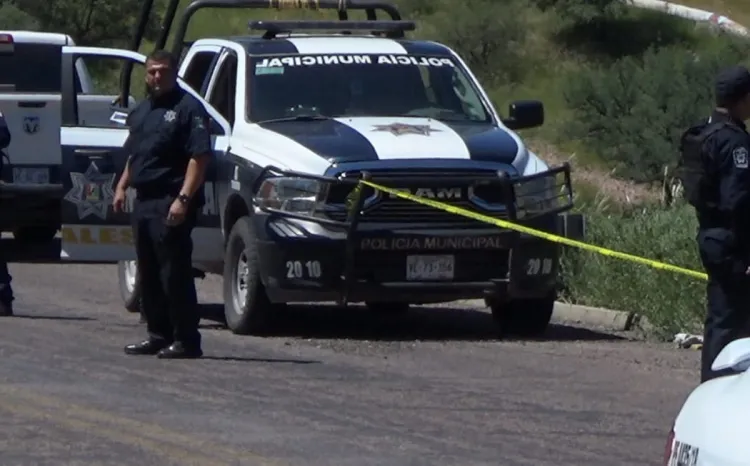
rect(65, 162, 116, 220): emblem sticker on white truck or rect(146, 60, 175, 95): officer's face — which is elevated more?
rect(146, 60, 175, 95): officer's face

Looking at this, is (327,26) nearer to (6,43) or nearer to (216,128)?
(216,128)

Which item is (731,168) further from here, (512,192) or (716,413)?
(716,413)

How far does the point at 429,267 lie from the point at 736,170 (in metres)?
3.44

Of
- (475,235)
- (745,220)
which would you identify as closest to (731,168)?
(745,220)

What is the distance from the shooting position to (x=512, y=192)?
38.1 feet

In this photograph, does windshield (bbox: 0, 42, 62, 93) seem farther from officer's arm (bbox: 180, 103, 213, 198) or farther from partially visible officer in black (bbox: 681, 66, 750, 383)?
partially visible officer in black (bbox: 681, 66, 750, 383)

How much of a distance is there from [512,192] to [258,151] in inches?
Answer: 67.2

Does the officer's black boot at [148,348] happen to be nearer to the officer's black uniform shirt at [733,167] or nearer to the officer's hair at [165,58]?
the officer's hair at [165,58]

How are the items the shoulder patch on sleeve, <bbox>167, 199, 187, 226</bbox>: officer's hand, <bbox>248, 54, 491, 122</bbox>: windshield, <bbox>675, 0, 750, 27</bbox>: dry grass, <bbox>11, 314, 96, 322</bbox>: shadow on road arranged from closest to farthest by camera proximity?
the shoulder patch on sleeve
<bbox>167, 199, 187, 226</bbox>: officer's hand
<bbox>248, 54, 491, 122</bbox>: windshield
<bbox>11, 314, 96, 322</bbox>: shadow on road
<bbox>675, 0, 750, 27</bbox>: dry grass

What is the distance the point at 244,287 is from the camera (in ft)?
39.2

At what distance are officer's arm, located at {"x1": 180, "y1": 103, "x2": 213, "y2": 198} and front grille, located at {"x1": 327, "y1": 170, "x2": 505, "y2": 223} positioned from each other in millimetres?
1189

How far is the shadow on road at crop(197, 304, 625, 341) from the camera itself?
40.2 ft

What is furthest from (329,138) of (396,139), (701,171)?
(701,171)

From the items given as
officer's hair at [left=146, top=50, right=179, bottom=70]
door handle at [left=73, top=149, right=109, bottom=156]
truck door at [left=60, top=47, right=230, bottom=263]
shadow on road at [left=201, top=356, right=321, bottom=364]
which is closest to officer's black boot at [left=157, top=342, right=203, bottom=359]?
shadow on road at [left=201, top=356, right=321, bottom=364]
